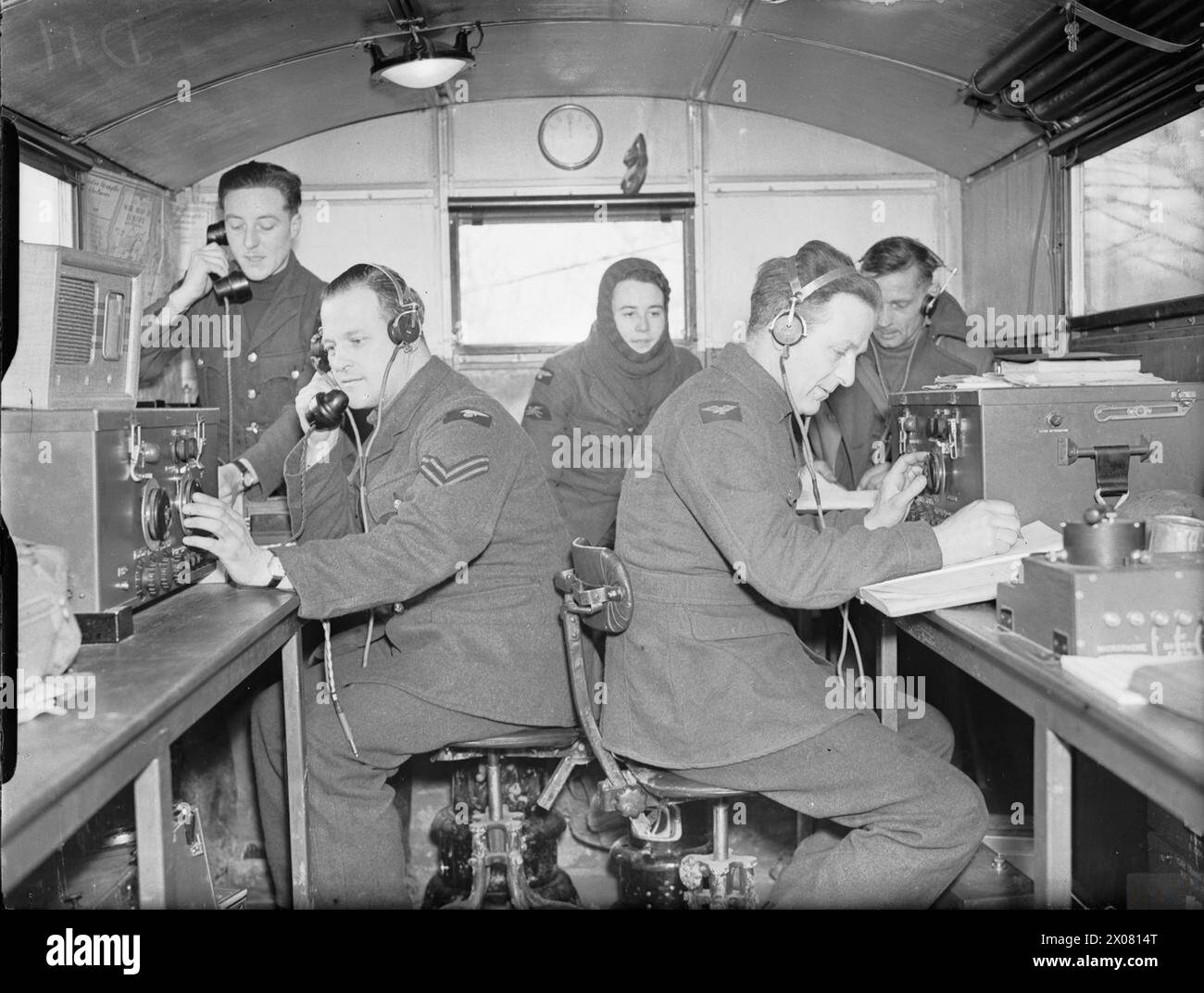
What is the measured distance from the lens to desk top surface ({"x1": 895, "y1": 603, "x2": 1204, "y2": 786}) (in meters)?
1.32

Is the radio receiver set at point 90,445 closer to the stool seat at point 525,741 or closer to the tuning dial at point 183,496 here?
the tuning dial at point 183,496

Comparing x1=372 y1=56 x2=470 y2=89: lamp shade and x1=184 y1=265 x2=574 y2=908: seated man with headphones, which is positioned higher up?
x1=372 y1=56 x2=470 y2=89: lamp shade

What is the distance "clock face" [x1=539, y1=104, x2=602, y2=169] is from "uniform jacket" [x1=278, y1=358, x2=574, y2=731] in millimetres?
2412

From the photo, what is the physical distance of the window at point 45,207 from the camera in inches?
143

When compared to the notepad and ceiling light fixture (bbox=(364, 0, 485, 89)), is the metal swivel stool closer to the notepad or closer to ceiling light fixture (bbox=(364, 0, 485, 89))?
the notepad

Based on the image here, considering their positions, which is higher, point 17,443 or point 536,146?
point 536,146

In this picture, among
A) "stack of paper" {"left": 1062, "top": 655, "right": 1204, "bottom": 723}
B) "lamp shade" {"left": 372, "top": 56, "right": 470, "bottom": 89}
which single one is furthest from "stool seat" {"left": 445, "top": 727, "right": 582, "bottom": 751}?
"lamp shade" {"left": 372, "top": 56, "right": 470, "bottom": 89}

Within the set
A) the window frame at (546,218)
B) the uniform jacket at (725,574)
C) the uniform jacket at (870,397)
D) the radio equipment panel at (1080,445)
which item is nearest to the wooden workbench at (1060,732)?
the uniform jacket at (725,574)

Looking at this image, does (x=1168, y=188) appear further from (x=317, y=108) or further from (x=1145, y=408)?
(x=317, y=108)
